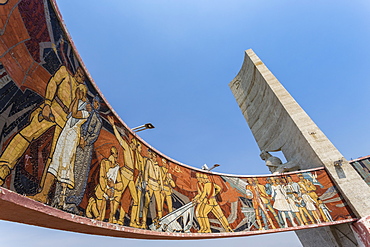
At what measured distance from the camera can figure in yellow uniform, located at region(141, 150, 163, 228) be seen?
233 inches

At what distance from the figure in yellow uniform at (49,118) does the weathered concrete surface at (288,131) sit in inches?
461

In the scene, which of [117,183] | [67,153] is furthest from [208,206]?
[67,153]

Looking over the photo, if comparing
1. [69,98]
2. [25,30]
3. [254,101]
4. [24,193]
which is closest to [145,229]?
[24,193]

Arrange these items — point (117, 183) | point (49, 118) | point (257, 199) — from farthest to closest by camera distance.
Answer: point (257, 199) < point (117, 183) < point (49, 118)

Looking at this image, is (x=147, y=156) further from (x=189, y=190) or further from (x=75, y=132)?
(x=75, y=132)

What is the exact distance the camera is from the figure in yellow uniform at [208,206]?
7147 millimetres

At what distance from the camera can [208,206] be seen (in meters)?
7.79

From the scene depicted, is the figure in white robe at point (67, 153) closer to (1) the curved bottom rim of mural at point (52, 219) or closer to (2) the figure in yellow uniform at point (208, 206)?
(1) the curved bottom rim of mural at point (52, 219)

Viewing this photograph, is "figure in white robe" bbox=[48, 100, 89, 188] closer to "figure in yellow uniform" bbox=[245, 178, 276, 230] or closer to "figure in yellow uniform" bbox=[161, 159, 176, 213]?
"figure in yellow uniform" bbox=[161, 159, 176, 213]

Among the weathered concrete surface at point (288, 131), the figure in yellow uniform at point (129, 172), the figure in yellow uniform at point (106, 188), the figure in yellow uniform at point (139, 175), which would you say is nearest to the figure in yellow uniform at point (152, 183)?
the figure in yellow uniform at point (139, 175)

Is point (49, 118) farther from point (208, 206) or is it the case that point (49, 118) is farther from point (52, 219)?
point (208, 206)

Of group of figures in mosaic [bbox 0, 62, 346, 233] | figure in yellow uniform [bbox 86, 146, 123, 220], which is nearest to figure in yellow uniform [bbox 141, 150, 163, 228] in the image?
group of figures in mosaic [bbox 0, 62, 346, 233]

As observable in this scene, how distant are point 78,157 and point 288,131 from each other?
500 inches

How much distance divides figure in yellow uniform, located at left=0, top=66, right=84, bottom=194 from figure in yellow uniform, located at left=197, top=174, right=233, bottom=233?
5.37 meters
